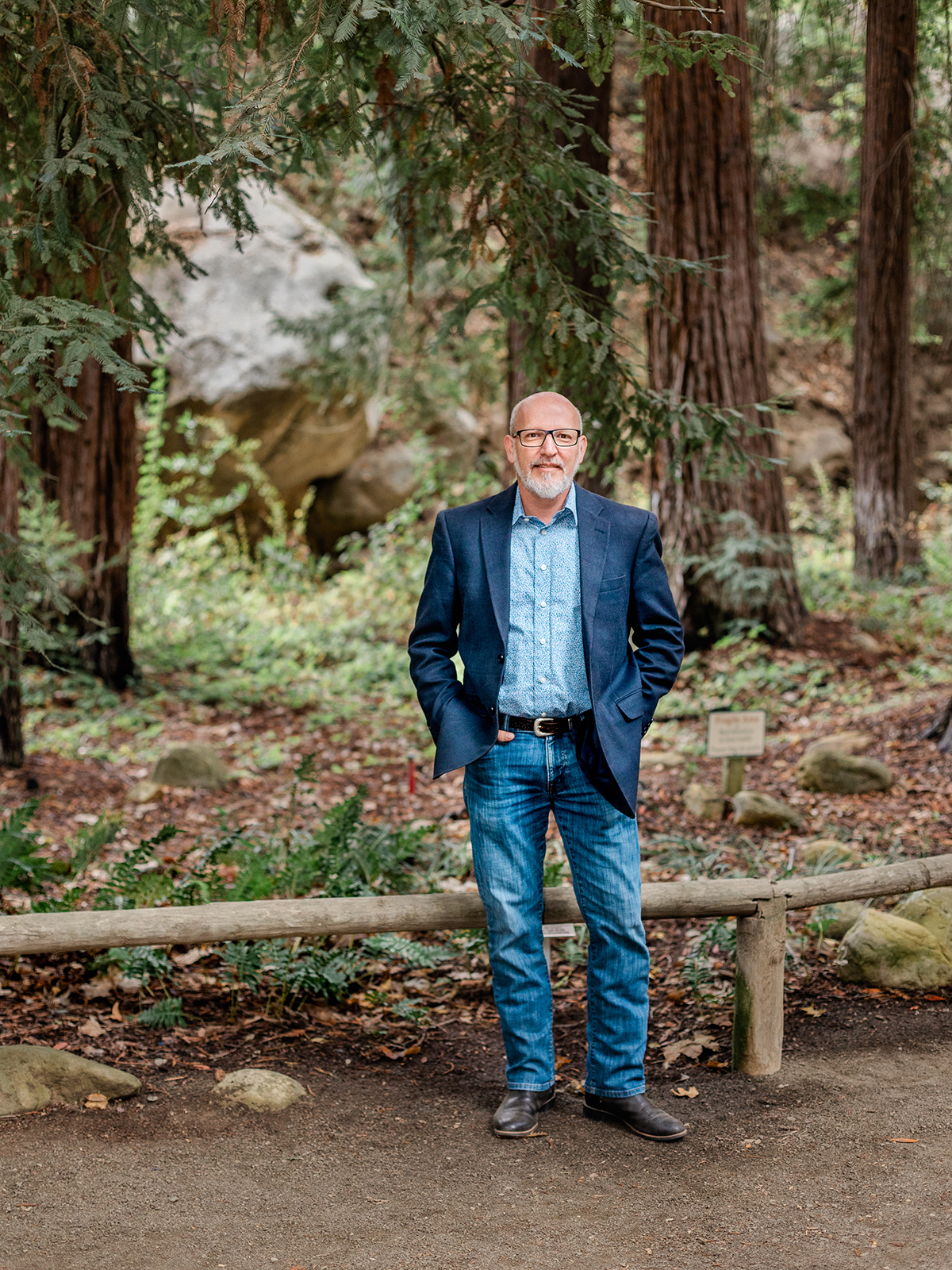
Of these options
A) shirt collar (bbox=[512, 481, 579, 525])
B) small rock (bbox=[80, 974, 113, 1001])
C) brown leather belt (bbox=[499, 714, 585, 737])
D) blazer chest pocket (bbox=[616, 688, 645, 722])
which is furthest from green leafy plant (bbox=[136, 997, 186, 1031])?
shirt collar (bbox=[512, 481, 579, 525])

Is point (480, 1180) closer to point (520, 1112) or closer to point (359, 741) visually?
point (520, 1112)

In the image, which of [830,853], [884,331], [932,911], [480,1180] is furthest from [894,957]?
[884,331]

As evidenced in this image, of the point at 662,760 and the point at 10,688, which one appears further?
the point at 662,760

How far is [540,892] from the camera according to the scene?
3.56 meters

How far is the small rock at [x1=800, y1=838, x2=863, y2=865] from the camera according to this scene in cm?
532

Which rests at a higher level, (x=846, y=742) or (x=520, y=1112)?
(x=846, y=742)

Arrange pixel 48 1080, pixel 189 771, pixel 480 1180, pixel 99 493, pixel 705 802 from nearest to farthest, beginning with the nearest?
pixel 480 1180 < pixel 48 1080 < pixel 705 802 < pixel 189 771 < pixel 99 493

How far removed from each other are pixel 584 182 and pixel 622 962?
9.46 ft

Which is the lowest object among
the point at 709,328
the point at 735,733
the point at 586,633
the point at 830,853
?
the point at 830,853

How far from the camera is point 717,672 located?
876 centimetres

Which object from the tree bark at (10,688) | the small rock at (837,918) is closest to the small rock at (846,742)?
the small rock at (837,918)

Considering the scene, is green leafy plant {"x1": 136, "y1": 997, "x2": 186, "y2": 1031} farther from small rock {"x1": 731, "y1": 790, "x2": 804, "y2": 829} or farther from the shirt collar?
small rock {"x1": 731, "y1": 790, "x2": 804, "y2": 829}

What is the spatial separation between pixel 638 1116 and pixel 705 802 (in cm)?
301

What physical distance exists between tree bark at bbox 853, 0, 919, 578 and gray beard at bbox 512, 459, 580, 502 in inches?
374
